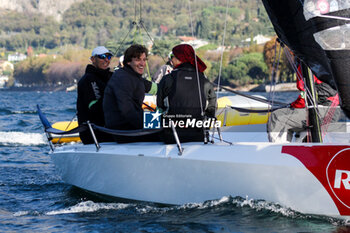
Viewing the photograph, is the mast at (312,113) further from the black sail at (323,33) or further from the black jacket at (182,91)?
the black jacket at (182,91)

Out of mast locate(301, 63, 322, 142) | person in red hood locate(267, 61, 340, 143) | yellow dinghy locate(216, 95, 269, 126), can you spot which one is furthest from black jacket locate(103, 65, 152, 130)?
yellow dinghy locate(216, 95, 269, 126)

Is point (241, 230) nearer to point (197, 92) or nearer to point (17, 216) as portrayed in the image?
point (197, 92)

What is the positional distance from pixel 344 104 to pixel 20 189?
353 centimetres

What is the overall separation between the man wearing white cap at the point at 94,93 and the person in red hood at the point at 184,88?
113 cm

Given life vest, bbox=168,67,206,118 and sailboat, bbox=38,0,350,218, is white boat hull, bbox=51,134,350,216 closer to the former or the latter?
sailboat, bbox=38,0,350,218

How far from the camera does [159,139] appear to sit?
463 cm

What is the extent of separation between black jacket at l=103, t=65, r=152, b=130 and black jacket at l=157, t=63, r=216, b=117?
425 mm

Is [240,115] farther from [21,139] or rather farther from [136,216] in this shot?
[136,216]

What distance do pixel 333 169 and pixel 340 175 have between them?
56 mm

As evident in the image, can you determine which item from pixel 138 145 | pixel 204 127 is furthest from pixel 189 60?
pixel 138 145

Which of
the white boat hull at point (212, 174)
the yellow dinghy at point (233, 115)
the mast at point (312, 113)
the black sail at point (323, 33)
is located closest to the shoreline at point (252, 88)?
the yellow dinghy at point (233, 115)

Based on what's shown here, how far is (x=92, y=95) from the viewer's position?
5242 millimetres

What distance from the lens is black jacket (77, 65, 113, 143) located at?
17.2 ft

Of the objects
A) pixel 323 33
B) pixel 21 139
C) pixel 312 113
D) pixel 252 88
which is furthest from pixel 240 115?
pixel 252 88
